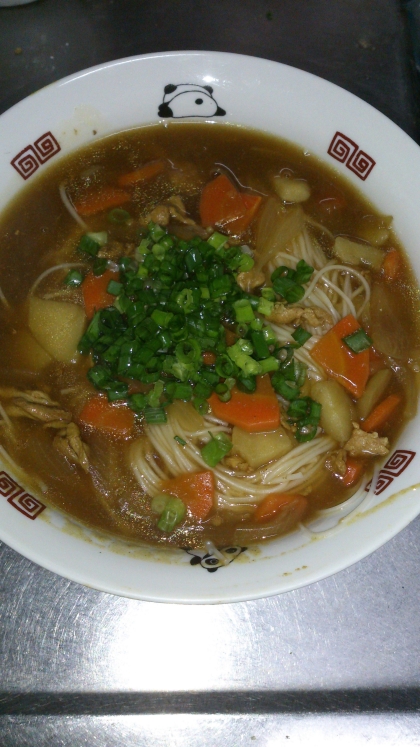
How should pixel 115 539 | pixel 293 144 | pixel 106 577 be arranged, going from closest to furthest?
pixel 106 577 → pixel 115 539 → pixel 293 144

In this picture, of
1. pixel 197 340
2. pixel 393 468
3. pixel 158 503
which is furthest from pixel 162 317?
pixel 393 468

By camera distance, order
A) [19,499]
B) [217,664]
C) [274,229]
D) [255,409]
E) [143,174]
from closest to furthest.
A: [19,499] → [255,409] → [217,664] → [274,229] → [143,174]

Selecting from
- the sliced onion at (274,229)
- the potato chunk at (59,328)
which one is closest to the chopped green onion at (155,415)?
the potato chunk at (59,328)

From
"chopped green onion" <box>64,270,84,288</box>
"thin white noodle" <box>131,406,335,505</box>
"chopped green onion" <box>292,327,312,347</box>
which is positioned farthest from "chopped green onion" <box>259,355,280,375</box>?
"chopped green onion" <box>64,270,84,288</box>

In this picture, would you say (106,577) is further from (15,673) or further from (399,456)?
(399,456)

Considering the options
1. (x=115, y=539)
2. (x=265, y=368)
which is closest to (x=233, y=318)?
(x=265, y=368)

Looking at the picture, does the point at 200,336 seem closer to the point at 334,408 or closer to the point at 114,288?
the point at 114,288
